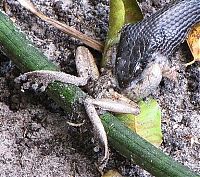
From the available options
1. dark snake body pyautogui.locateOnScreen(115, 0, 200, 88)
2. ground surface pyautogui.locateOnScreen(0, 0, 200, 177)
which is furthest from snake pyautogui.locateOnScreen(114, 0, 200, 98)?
ground surface pyautogui.locateOnScreen(0, 0, 200, 177)

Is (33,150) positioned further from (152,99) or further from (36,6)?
(36,6)

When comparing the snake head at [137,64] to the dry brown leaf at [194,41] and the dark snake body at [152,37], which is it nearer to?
the dark snake body at [152,37]

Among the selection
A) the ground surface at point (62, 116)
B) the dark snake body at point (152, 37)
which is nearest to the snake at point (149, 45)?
the dark snake body at point (152, 37)

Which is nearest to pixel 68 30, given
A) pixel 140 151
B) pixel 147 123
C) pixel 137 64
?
pixel 137 64

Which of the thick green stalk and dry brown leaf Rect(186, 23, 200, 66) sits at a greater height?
dry brown leaf Rect(186, 23, 200, 66)

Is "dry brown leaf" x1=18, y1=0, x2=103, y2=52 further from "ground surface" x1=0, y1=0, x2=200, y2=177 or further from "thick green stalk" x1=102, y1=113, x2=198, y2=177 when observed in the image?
"thick green stalk" x1=102, y1=113, x2=198, y2=177

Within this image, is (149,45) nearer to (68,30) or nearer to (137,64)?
(137,64)
